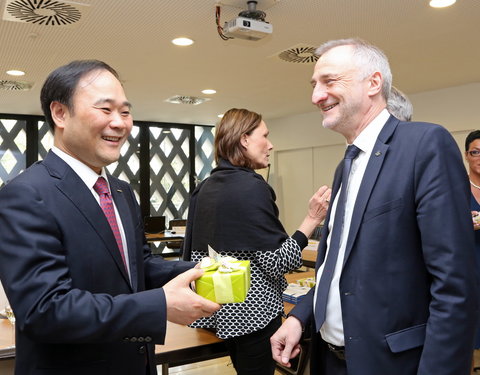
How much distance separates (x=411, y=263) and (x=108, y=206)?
2.59ft

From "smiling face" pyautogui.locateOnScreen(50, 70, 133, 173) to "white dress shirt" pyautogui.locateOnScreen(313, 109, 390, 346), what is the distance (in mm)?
639

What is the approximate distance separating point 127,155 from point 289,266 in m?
7.36

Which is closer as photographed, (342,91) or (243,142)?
(342,91)

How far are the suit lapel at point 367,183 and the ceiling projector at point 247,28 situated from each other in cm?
208

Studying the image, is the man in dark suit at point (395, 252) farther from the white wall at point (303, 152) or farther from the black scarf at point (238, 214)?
the white wall at point (303, 152)

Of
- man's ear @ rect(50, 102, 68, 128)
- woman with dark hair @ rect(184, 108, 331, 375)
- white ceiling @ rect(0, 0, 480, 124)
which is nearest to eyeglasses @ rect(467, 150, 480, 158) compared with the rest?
white ceiling @ rect(0, 0, 480, 124)

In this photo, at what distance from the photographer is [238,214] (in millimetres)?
1863

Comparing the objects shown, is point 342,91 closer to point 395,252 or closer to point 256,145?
point 395,252

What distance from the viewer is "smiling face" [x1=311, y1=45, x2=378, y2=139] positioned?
1.31m

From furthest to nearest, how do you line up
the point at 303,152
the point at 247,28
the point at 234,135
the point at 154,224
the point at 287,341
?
the point at 303,152 → the point at 154,224 → the point at 247,28 → the point at 234,135 → the point at 287,341

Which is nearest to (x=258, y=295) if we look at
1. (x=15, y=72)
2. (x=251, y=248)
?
(x=251, y=248)

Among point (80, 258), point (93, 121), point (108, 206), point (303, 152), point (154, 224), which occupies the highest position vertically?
point (303, 152)

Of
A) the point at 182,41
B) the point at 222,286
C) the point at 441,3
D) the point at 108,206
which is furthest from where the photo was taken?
the point at 182,41

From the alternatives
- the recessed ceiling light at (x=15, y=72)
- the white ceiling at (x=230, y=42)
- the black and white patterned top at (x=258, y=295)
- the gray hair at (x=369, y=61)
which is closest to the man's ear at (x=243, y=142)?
the black and white patterned top at (x=258, y=295)
